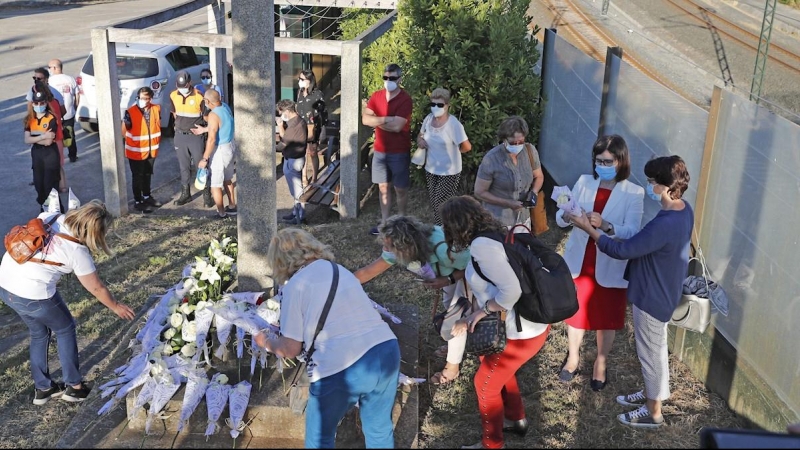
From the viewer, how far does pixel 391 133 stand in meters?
8.71

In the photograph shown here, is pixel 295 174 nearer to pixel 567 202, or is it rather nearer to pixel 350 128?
pixel 350 128

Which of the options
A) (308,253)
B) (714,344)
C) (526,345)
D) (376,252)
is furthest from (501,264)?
(376,252)

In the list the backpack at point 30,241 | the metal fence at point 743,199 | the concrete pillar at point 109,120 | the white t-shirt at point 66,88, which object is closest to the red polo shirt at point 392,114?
the metal fence at point 743,199

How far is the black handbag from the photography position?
15.1 ft

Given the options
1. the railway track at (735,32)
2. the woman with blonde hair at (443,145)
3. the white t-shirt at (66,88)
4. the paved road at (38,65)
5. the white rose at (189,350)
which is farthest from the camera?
the railway track at (735,32)

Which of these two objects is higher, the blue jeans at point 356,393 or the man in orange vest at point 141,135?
the blue jeans at point 356,393

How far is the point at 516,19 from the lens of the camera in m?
9.21

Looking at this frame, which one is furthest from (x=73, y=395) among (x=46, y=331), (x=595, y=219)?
(x=595, y=219)

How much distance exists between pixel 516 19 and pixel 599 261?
4503 mm

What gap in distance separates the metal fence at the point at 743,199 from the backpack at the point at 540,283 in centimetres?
151

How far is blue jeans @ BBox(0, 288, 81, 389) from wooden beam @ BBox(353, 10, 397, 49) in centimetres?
502

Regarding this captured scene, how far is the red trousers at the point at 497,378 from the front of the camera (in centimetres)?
469

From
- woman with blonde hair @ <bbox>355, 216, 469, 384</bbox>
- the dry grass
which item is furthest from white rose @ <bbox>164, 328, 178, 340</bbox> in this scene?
woman with blonde hair @ <bbox>355, 216, 469, 384</bbox>

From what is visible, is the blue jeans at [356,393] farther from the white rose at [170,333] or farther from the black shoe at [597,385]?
the black shoe at [597,385]
